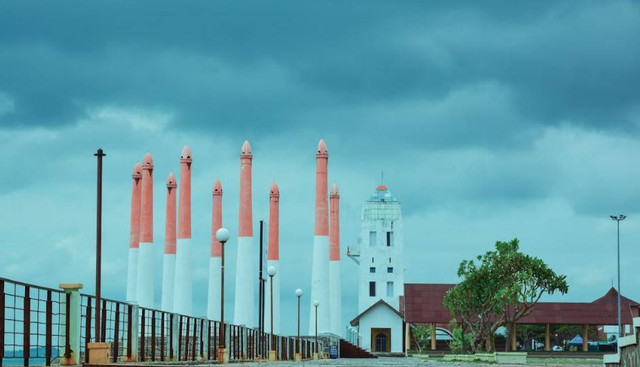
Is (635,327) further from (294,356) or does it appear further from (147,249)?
(147,249)

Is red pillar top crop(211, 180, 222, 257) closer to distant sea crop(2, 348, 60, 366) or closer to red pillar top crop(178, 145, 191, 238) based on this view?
red pillar top crop(178, 145, 191, 238)

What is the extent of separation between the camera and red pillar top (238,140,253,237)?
7125 centimetres

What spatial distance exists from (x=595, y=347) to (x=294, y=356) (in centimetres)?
4994

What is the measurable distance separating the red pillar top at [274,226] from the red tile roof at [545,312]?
78.9 ft

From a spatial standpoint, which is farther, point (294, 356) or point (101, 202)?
point (294, 356)

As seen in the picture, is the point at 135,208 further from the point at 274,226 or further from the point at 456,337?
the point at 456,337

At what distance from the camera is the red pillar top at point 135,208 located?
2970 inches

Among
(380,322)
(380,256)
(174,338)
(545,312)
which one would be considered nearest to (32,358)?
(174,338)

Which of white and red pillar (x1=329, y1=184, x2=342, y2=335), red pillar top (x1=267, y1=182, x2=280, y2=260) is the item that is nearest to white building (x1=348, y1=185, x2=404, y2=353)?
white and red pillar (x1=329, y1=184, x2=342, y2=335)

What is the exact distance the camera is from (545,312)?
3829 inches

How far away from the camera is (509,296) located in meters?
65.2

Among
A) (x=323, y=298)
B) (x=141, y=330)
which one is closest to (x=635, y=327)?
(x=141, y=330)

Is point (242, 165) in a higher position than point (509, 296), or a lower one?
higher

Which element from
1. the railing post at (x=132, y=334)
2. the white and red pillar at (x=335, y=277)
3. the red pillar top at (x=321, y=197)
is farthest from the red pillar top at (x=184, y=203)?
the railing post at (x=132, y=334)
